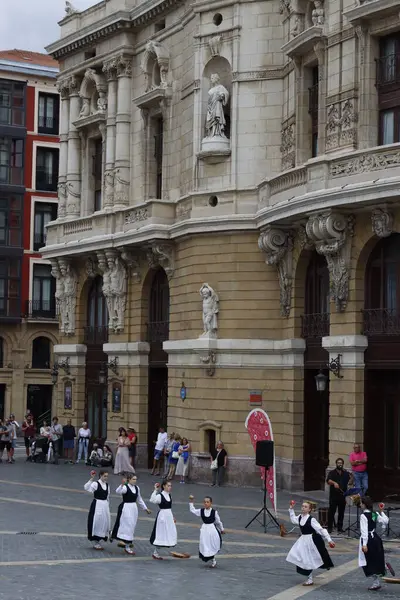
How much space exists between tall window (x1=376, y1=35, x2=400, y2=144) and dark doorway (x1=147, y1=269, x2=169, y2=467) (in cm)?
1443

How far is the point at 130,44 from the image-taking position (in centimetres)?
5044

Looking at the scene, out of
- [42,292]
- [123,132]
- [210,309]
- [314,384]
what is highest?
[123,132]

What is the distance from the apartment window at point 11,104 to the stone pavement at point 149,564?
44212 millimetres

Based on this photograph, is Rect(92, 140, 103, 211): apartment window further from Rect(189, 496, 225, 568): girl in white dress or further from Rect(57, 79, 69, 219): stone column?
Rect(189, 496, 225, 568): girl in white dress

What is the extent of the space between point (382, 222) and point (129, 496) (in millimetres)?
11965

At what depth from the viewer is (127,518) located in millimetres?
27219

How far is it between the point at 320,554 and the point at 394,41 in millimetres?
17672

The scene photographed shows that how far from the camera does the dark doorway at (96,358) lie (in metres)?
53.4

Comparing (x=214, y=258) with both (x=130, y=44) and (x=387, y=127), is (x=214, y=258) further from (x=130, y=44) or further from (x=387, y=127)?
(x=130, y=44)

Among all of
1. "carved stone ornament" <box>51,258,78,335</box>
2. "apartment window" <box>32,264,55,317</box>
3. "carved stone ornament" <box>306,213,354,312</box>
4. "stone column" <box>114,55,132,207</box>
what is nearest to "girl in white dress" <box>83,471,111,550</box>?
"carved stone ornament" <box>306,213,354,312</box>

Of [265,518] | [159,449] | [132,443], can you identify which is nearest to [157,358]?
[132,443]

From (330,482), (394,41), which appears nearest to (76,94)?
(394,41)

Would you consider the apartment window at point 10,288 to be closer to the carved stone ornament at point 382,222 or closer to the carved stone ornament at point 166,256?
the carved stone ornament at point 166,256

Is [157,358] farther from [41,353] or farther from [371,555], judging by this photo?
[41,353]
